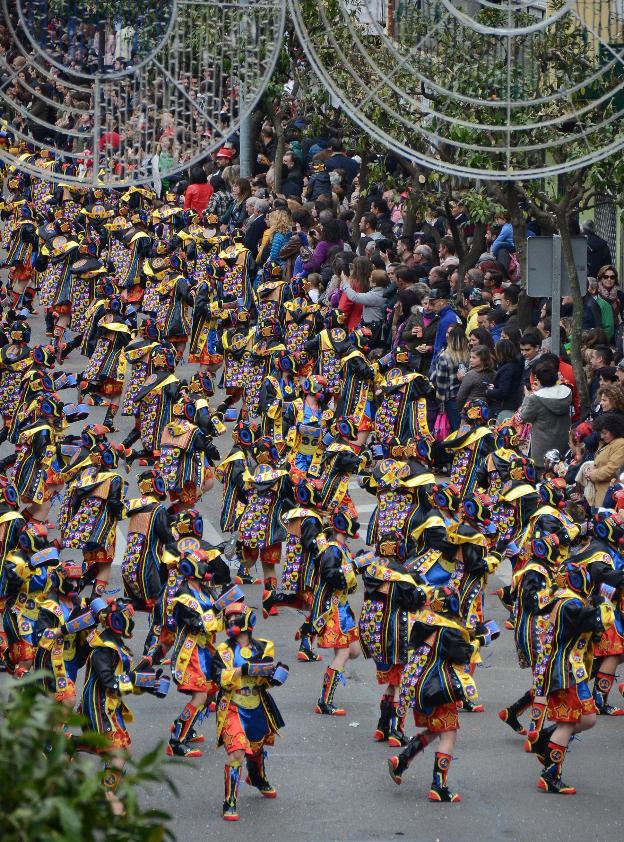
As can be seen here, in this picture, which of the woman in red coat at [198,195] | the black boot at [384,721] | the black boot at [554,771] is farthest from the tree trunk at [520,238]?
the woman in red coat at [198,195]

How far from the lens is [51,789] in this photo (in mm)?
3941

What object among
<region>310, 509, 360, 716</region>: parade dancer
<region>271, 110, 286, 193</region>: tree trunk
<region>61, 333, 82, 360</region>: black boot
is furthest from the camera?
<region>271, 110, 286, 193</region>: tree trunk

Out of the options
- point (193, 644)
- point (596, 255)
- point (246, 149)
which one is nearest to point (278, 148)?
point (246, 149)

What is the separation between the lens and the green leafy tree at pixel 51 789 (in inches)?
152

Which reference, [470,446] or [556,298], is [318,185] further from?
[470,446]

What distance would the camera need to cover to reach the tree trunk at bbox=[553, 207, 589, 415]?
642 inches

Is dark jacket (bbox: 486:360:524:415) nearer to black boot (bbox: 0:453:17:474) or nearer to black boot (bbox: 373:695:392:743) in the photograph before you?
black boot (bbox: 0:453:17:474)

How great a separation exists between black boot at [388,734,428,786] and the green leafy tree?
19.7 feet

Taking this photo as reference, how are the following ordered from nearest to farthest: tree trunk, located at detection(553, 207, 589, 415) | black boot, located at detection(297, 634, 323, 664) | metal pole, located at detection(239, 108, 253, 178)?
1. black boot, located at detection(297, 634, 323, 664)
2. tree trunk, located at detection(553, 207, 589, 415)
3. metal pole, located at detection(239, 108, 253, 178)

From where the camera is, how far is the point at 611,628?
429 inches

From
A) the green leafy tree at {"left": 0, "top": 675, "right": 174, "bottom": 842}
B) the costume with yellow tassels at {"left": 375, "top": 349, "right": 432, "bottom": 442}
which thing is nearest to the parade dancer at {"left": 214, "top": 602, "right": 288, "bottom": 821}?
the green leafy tree at {"left": 0, "top": 675, "right": 174, "bottom": 842}

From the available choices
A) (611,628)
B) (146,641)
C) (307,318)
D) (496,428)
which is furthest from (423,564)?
(307,318)

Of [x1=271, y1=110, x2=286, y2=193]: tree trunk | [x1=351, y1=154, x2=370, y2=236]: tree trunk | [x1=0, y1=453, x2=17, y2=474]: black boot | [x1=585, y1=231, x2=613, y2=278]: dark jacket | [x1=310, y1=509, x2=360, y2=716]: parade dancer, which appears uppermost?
[x1=271, y1=110, x2=286, y2=193]: tree trunk

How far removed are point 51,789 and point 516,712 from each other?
24.1 feet
